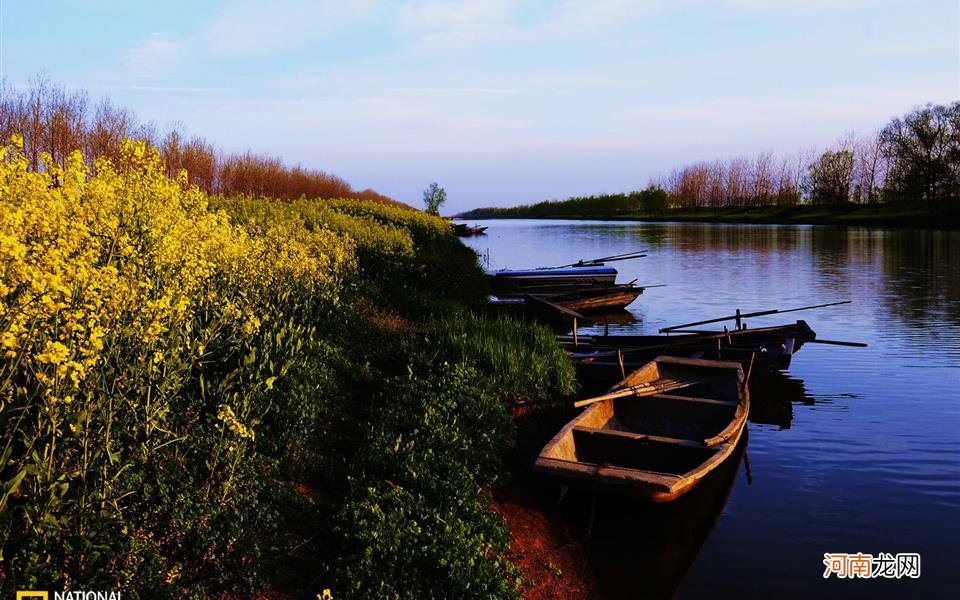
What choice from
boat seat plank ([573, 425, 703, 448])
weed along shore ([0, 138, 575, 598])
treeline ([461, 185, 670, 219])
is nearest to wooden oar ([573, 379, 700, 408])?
boat seat plank ([573, 425, 703, 448])

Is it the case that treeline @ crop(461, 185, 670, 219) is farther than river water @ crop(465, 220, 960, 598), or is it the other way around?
treeline @ crop(461, 185, 670, 219)

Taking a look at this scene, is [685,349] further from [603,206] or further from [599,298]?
[603,206]

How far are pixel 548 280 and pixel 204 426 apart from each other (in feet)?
74.8

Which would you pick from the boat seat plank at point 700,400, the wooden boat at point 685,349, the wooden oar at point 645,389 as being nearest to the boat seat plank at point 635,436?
the wooden oar at point 645,389

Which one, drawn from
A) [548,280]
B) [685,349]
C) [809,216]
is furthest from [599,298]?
[809,216]

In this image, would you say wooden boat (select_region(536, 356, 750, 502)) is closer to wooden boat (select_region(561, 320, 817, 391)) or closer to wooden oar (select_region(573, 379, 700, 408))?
wooden oar (select_region(573, 379, 700, 408))

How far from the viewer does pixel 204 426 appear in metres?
6.78

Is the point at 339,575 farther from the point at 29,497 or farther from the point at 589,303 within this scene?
the point at 589,303

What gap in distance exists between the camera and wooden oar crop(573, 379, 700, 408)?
33.7ft

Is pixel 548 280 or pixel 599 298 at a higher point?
pixel 548 280

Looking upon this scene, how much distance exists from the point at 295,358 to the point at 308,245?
5.41m

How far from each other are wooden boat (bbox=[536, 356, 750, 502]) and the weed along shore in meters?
0.95

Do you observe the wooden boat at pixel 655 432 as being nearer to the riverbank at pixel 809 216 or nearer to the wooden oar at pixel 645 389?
the wooden oar at pixel 645 389

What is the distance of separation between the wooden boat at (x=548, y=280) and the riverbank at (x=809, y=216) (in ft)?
172
